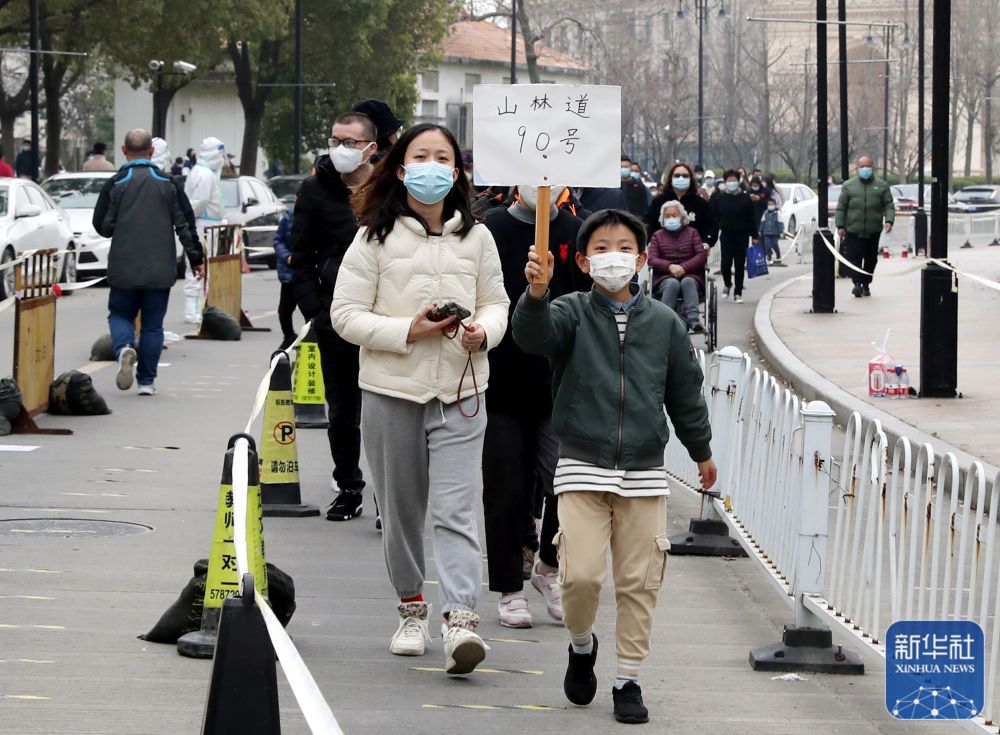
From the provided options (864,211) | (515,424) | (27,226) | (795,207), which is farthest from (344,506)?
(795,207)

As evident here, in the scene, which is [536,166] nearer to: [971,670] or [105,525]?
[971,670]

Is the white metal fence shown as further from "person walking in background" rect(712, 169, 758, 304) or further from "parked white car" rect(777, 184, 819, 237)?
"parked white car" rect(777, 184, 819, 237)

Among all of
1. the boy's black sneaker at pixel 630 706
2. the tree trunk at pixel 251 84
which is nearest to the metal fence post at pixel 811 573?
the boy's black sneaker at pixel 630 706

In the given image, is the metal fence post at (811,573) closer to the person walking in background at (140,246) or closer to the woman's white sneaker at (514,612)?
the woman's white sneaker at (514,612)

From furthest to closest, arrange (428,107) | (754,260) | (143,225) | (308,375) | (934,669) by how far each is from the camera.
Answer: (428,107), (754,260), (143,225), (308,375), (934,669)

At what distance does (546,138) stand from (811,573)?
178cm

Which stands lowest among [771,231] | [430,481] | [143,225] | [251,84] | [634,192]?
[430,481]

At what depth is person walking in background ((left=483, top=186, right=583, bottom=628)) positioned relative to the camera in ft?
21.5

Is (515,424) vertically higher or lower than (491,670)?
higher

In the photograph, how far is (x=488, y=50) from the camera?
93375mm

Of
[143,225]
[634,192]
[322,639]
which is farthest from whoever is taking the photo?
[634,192]

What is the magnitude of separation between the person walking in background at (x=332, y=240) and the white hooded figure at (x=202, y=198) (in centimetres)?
1062

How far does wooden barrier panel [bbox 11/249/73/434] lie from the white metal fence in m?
5.57

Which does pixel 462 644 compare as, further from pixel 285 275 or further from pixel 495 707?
pixel 285 275
